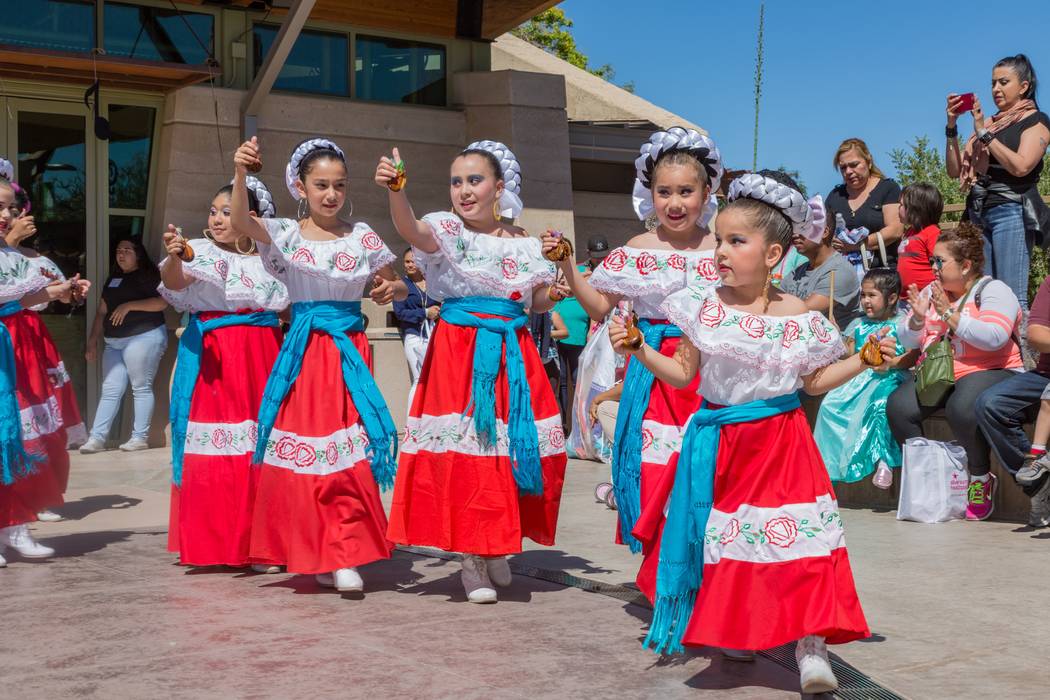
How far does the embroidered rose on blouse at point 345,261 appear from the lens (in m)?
5.63

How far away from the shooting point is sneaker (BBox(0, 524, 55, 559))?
6297mm

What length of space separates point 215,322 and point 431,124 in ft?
22.5

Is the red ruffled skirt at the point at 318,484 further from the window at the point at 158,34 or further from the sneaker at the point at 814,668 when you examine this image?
the window at the point at 158,34

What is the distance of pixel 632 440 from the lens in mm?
4949

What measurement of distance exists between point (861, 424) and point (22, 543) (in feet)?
16.0

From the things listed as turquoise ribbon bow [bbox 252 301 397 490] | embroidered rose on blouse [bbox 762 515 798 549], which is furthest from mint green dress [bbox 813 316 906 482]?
embroidered rose on blouse [bbox 762 515 798 549]

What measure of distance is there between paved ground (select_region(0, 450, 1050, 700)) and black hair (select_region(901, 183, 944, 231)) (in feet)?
8.33

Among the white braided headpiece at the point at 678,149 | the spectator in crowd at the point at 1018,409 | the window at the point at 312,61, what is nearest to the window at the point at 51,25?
the window at the point at 312,61

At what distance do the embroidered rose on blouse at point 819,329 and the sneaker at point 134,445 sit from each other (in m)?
8.12

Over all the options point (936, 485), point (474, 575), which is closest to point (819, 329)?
point (474, 575)

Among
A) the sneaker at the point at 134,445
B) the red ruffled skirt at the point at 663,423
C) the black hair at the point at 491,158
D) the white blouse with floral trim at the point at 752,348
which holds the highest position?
the black hair at the point at 491,158

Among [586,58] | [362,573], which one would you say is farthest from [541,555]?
[586,58]

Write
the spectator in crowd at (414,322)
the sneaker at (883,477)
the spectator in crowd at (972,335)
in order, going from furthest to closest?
the spectator in crowd at (414,322), the sneaker at (883,477), the spectator in crowd at (972,335)

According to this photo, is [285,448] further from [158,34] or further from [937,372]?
[158,34]
